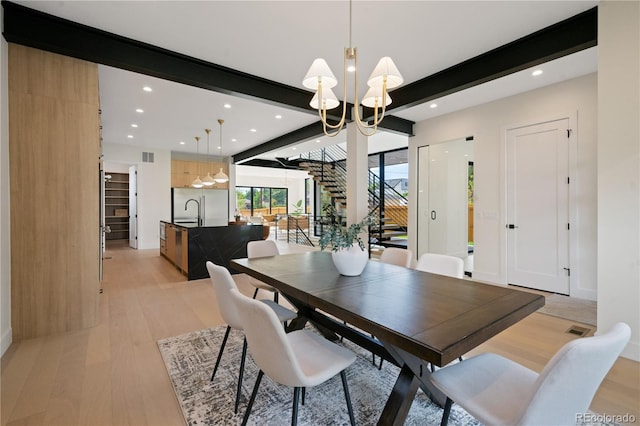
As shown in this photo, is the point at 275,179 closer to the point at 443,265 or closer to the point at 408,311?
the point at 443,265

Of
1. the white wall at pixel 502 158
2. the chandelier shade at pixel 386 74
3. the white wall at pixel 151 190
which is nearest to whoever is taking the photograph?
the chandelier shade at pixel 386 74

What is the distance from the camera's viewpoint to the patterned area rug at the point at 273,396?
1694 millimetres

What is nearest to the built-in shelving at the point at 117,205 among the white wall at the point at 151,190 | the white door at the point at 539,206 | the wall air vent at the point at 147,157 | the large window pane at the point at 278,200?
the white wall at the point at 151,190

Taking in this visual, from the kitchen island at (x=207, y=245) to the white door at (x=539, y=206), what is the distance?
171 inches

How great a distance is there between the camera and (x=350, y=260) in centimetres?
206

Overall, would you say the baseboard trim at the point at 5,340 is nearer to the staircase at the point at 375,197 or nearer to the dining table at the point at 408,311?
the dining table at the point at 408,311

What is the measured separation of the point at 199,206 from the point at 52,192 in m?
6.45

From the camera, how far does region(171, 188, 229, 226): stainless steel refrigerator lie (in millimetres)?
8688

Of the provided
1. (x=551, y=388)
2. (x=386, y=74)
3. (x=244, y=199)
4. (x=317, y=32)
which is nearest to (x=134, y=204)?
(x=244, y=199)

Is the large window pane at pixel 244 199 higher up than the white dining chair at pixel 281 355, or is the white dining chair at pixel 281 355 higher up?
the large window pane at pixel 244 199

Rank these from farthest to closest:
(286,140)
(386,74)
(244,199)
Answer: (244,199) → (286,140) → (386,74)

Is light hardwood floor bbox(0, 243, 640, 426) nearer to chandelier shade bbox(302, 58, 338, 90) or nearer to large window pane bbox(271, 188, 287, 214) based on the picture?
chandelier shade bbox(302, 58, 338, 90)

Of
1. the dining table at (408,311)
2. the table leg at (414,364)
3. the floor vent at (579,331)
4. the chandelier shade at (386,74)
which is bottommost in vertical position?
the floor vent at (579,331)

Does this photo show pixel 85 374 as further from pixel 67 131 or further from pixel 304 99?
pixel 304 99
